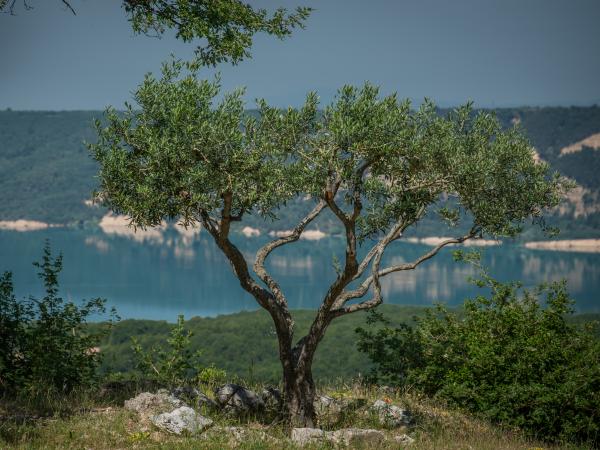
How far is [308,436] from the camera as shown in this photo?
8.02 m

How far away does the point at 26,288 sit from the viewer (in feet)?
275

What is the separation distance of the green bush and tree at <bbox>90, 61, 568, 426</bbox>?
175 cm

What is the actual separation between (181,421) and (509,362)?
16.7 ft

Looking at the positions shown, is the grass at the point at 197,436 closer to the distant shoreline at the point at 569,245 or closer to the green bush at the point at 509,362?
the green bush at the point at 509,362

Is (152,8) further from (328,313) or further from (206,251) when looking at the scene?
(206,251)

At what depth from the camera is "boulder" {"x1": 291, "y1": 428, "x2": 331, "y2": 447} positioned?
25.3ft

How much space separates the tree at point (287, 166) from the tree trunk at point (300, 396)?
13 millimetres

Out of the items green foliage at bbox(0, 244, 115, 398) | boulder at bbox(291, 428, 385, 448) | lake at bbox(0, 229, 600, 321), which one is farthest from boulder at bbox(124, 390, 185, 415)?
lake at bbox(0, 229, 600, 321)

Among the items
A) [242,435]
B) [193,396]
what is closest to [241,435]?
[242,435]

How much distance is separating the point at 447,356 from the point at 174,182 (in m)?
5.51

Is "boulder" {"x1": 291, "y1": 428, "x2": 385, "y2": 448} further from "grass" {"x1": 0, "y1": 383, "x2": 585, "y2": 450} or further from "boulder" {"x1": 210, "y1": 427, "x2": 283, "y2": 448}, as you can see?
"boulder" {"x1": 210, "y1": 427, "x2": 283, "y2": 448}

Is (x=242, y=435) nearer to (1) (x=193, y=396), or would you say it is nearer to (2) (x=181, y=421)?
(2) (x=181, y=421)

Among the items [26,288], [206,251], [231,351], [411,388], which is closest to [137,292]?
[26,288]

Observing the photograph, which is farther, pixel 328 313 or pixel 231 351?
pixel 231 351
